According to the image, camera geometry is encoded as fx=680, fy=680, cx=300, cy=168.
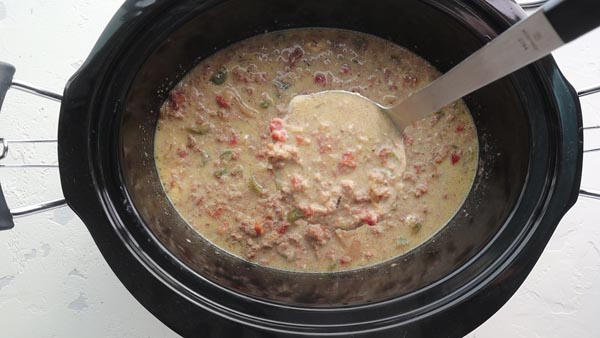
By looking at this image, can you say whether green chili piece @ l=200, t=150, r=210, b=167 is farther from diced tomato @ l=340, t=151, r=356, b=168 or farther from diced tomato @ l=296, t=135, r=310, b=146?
diced tomato @ l=340, t=151, r=356, b=168

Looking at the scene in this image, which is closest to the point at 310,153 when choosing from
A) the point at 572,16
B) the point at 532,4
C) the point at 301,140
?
the point at 301,140

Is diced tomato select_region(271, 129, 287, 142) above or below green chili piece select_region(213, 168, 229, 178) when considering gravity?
above

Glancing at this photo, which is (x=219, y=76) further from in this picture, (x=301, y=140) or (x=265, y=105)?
(x=301, y=140)

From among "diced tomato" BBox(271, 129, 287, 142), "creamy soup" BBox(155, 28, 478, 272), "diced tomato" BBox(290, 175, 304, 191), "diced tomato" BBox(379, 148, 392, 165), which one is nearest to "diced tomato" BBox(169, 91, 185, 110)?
"creamy soup" BBox(155, 28, 478, 272)

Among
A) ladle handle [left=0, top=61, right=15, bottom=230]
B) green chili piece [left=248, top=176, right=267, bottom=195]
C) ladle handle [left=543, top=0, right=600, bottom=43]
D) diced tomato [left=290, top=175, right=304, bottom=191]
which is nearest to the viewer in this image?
ladle handle [left=543, top=0, right=600, bottom=43]

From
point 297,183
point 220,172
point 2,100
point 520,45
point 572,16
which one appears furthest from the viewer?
point 220,172

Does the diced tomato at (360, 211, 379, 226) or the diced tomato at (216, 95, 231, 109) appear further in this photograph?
the diced tomato at (216, 95, 231, 109)

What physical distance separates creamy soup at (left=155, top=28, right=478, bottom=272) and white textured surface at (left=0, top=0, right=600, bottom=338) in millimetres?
339

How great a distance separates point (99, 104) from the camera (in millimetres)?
1716

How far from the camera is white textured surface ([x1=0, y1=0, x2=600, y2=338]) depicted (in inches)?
82.3

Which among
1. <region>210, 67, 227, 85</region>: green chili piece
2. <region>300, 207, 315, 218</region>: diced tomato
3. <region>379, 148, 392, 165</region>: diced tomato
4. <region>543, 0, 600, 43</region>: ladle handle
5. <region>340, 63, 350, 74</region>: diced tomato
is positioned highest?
<region>543, 0, 600, 43</region>: ladle handle

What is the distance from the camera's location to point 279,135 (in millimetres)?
1930

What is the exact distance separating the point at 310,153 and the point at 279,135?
0.10 m

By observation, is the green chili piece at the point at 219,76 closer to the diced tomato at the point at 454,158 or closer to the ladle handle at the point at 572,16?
the diced tomato at the point at 454,158
